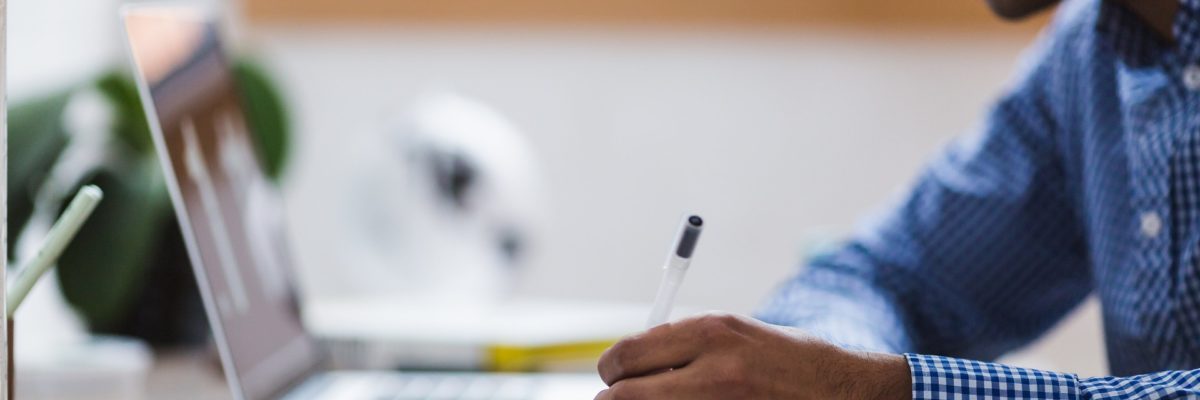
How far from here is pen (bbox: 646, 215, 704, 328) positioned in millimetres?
581

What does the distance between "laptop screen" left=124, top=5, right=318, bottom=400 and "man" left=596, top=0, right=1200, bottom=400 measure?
34cm

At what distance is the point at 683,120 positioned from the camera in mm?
2689

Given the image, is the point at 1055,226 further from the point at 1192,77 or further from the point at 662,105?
the point at 662,105

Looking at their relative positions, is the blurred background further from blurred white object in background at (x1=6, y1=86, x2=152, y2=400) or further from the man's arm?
the man's arm

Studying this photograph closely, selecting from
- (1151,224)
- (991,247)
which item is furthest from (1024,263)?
(1151,224)

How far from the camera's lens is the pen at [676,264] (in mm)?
581

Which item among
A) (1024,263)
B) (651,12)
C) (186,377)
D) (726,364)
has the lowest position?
(186,377)

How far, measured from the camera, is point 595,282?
2760 millimetres

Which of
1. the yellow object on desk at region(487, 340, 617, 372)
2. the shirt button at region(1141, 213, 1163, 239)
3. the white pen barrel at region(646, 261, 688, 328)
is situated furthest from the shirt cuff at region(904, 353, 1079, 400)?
the yellow object on desk at region(487, 340, 617, 372)

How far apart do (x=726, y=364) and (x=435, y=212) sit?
3.45 ft

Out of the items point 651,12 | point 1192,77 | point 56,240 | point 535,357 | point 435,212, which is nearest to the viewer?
point 56,240

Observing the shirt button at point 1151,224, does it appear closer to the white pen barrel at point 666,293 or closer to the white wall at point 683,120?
the white pen barrel at point 666,293

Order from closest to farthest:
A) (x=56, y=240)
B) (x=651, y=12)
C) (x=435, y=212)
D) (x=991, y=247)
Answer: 1. (x=56, y=240)
2. (x=991, y=247)
3. (x=435, y=212)
4. (x=651, y=12)

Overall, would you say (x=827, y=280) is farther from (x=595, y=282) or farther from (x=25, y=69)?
(x=595, y=282)
